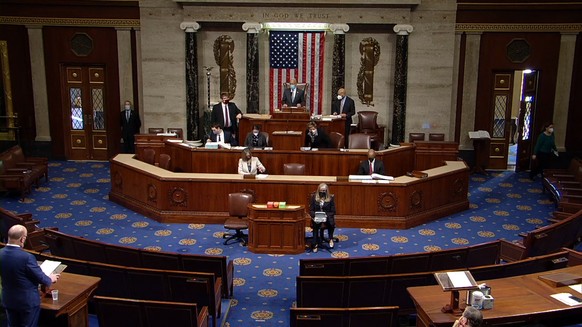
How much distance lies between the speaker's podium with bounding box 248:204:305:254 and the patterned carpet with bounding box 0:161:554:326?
A: 0.16 meters

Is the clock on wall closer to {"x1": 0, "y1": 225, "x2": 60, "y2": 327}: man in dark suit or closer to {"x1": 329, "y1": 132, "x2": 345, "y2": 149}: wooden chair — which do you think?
{"x1": 329, "y1": 132, "x2": 345, "y2": 149}: wooden chair

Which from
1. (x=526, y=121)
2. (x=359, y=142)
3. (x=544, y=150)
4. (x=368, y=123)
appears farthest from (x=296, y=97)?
(x=526, y=121)

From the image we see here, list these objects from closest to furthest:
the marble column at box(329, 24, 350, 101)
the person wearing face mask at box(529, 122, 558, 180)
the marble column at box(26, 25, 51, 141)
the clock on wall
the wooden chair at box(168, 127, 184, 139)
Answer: the person wearing face mask at box(529, 122, 558, 180)
the wooden chair at box(168, 127, 184, 139)
the marble column at box(329, 24, 350, 101)
the marble column at box(26, 25, 51, 141)
the clock on wall

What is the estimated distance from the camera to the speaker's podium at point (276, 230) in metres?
9.55

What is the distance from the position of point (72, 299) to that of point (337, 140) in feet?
29.7

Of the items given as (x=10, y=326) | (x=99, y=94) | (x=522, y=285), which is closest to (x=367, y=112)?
(x=99, y=94)

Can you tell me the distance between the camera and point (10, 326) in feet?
18.5

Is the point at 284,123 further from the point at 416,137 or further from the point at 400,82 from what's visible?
the point at 416,137

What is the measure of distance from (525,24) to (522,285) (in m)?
11.6

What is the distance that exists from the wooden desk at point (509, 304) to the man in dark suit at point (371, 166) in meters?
5.36

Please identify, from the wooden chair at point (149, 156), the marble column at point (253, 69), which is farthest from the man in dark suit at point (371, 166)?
the marble column at point (253, 69)

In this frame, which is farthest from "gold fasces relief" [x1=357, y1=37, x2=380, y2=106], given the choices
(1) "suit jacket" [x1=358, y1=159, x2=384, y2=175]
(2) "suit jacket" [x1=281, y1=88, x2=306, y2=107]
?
(1) "suit jacket" [x1=358, y1=159, x2=384, y2=175]

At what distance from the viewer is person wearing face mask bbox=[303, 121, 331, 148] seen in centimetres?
1338

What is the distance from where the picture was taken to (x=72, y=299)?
5676 millimetres
